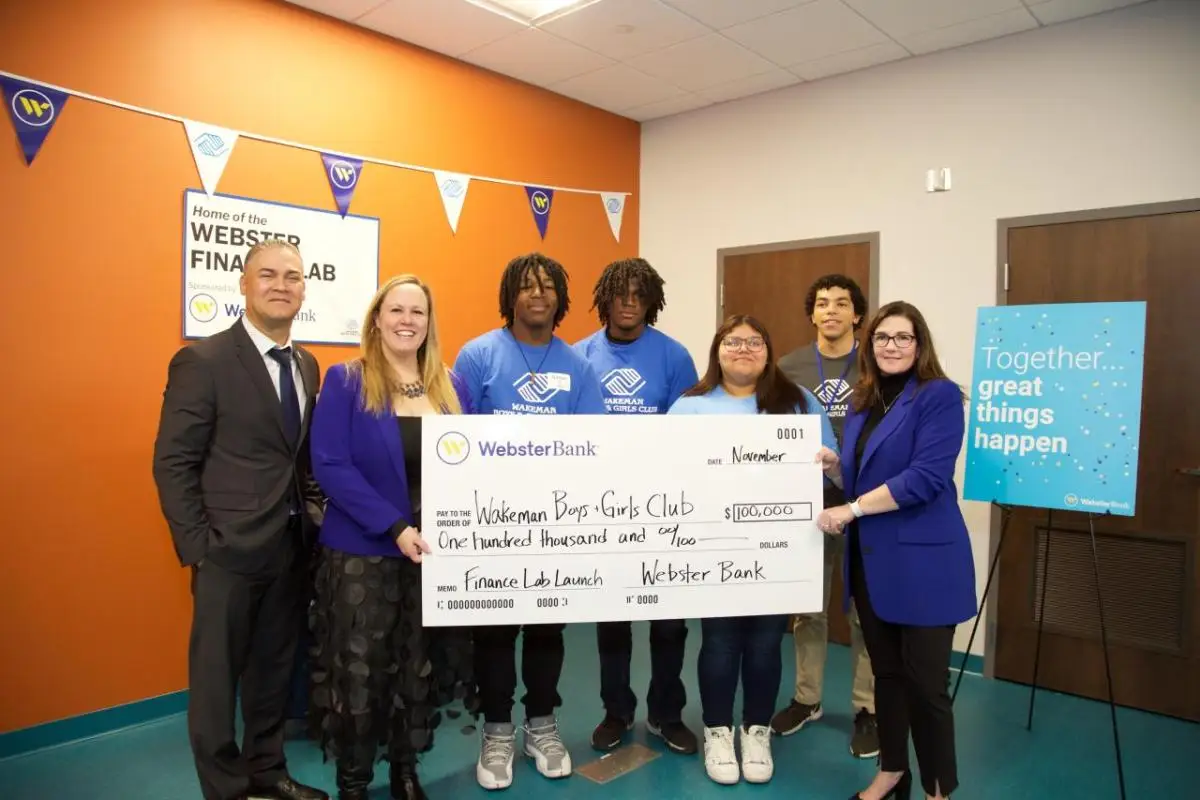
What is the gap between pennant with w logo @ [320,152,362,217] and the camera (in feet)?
11.6

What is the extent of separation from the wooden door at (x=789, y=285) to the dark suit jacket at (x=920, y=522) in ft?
6.15

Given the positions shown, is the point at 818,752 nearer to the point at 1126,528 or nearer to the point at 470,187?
the point at 1126,528

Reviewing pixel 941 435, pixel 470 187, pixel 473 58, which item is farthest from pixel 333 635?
pixel 473 58

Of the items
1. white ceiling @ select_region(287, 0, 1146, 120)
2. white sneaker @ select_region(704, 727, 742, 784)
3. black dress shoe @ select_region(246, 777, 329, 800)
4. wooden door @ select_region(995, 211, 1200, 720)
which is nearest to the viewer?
black dress shoe @ select_region(246, 777, 329, 800)

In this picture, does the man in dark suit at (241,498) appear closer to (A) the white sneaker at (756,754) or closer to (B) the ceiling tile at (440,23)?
(A) the white sneaker at (756,754)

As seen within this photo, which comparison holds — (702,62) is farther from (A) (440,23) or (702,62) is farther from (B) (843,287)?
(B) (843,287)

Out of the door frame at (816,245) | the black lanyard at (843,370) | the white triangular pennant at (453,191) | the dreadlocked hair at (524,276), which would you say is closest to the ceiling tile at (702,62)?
the door frame at (816,245)

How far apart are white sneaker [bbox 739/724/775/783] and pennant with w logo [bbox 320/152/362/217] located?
2.76 m

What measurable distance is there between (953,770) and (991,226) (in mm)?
2562

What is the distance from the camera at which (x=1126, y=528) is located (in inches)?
134

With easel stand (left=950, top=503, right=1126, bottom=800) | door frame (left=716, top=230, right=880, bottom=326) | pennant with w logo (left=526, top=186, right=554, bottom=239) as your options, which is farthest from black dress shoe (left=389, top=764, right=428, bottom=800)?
pennant with w logo (left=526, top=186, right=554, bottom=239)

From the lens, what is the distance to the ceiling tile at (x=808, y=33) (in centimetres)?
344

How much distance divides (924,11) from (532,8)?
1704 millimetres

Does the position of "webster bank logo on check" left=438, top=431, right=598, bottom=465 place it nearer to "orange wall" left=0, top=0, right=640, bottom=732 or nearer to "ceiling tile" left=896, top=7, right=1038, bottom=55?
"orange wall" left=0, top=0, right=640, bottom=732
